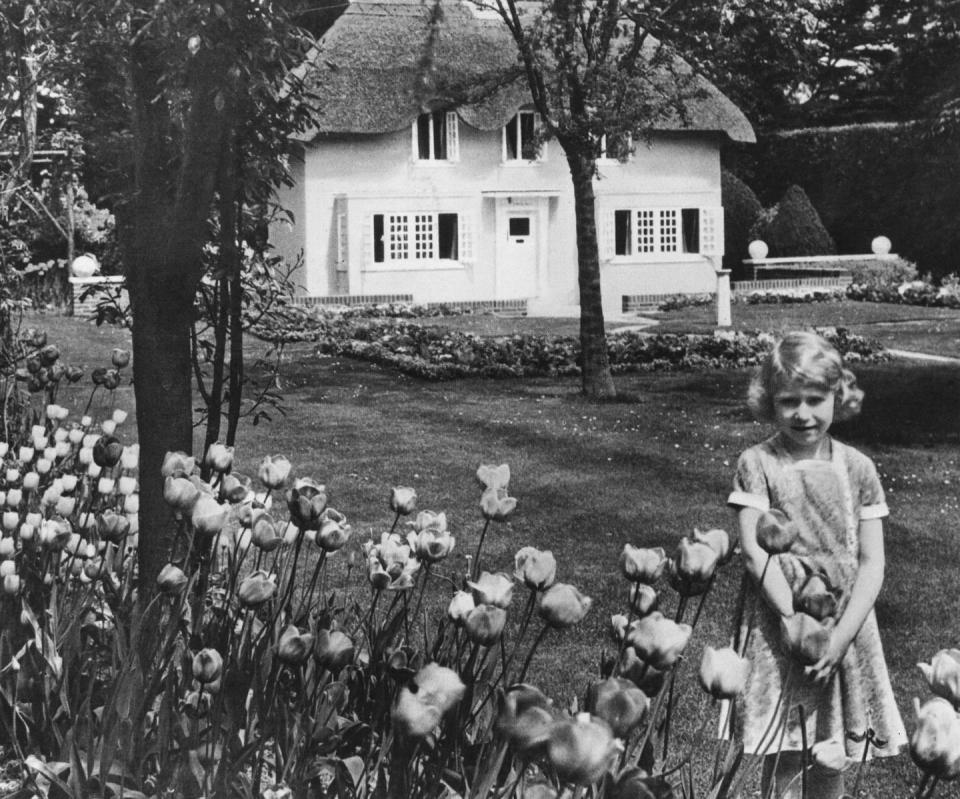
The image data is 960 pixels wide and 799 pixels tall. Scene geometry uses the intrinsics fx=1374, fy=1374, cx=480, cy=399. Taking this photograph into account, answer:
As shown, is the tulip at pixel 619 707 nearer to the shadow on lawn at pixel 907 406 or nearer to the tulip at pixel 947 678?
the tulip at pixel 947 678

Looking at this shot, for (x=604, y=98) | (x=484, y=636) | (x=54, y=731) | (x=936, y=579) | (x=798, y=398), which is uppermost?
(x=604, y=98)

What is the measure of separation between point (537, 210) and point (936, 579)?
23811 mm

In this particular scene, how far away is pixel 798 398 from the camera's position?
3.46 m

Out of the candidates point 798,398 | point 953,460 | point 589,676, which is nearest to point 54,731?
point 798,398

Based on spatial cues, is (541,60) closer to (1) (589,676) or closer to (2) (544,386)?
(2) (544,386)

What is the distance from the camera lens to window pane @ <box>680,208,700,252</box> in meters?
30.9

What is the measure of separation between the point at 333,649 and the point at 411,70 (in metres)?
26.9

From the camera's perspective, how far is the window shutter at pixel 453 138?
28766mm

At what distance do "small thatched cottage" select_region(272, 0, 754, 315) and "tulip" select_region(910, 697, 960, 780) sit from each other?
2495 cm

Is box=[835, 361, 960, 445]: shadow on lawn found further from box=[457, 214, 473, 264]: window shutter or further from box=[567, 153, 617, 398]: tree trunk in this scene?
box=[457, 214, 473, 264]: window shutter

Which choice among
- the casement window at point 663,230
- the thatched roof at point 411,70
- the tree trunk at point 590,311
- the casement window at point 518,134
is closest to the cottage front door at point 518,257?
the casement window at point 518,134

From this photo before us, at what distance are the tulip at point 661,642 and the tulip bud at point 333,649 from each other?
60cm

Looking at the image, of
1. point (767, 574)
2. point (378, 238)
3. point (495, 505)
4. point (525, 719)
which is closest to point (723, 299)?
point (378, 238)

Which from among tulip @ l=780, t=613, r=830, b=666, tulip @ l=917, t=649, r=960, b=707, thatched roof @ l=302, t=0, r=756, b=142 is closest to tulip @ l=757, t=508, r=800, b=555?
tulip @ l=780, t=613, r=830, b=666
